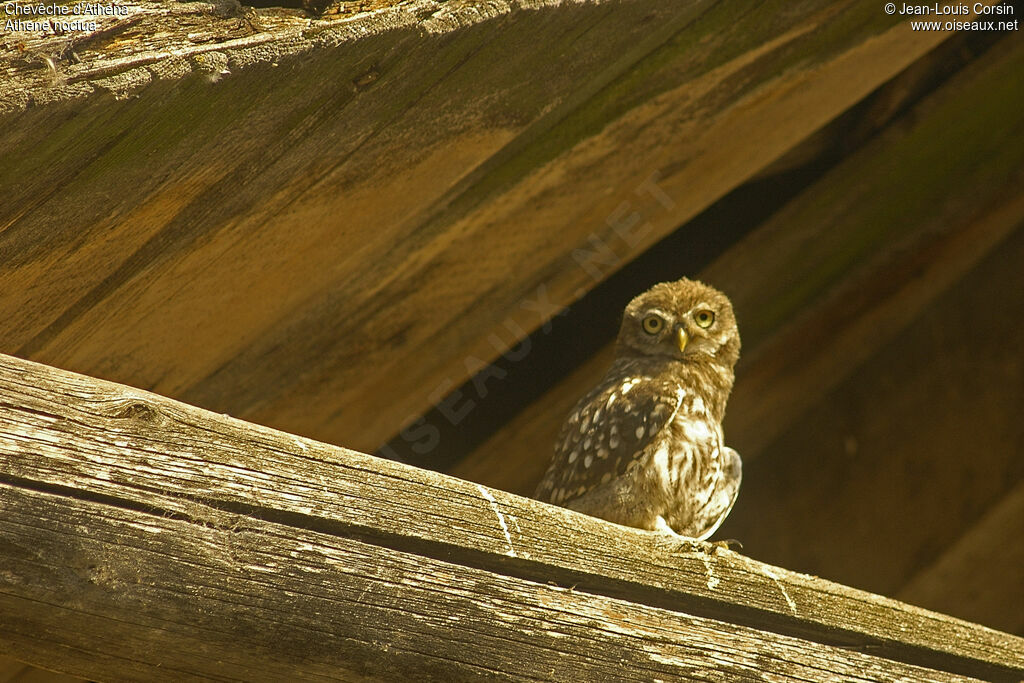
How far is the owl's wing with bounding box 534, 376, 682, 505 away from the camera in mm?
2582

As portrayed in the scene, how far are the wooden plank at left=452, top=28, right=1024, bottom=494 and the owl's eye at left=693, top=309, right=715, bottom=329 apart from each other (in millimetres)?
353

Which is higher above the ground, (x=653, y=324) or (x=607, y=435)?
(x=653, y=324)

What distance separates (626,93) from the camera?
91.4 inches

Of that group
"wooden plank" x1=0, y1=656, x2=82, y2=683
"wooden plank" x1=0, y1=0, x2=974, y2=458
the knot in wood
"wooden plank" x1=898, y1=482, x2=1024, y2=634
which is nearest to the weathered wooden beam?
the knot in wood

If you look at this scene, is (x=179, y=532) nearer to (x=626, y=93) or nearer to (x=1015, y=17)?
(x=626, y=93)

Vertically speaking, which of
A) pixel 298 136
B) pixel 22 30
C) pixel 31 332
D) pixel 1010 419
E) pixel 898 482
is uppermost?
pixel 22 30

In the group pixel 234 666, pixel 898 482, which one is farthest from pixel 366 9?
pixel 898 482

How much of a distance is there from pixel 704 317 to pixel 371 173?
1.29m

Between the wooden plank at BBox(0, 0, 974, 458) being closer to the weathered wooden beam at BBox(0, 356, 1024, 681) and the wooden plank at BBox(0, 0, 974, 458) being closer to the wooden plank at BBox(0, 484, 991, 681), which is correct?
the weathered wooden beam at BBox(0, 356, 1024, 681)

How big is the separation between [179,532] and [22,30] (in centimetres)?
87

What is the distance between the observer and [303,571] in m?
1.43

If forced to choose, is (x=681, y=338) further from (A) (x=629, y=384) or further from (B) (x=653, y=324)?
(A) (x=629, y=384)

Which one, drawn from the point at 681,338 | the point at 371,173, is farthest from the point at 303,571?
the point at 681,338

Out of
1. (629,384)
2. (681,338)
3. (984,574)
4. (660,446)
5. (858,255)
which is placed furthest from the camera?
(984,574)
